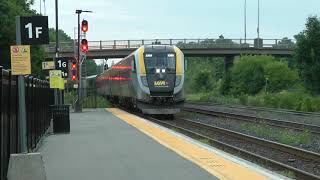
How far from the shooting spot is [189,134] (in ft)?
77.0

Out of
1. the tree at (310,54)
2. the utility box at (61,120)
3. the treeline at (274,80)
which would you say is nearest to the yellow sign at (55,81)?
the utility box at (61,120)

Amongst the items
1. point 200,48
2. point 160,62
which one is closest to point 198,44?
point 200,48

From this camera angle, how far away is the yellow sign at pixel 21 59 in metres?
9.62

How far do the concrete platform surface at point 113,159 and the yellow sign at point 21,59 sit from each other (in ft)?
7.55

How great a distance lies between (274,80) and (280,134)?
54.7 meters

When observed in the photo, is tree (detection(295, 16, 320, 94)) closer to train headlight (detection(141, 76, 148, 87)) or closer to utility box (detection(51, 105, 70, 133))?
train headlight (detection(141, 76, 148, 87))

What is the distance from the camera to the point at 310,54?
2304 inches

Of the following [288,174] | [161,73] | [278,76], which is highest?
[161,73]

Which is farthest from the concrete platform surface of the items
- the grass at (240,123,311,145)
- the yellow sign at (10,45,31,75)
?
the grass at (240,123,311,145)

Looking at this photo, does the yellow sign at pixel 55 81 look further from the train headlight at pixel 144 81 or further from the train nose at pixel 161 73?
the train nose at pixel 161 73

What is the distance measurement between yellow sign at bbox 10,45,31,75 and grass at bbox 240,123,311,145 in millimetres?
12229

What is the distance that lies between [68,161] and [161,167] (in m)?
2.38

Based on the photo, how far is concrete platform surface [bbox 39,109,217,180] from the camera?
11227 millimetres

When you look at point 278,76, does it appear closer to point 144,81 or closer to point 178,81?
point 178,81
